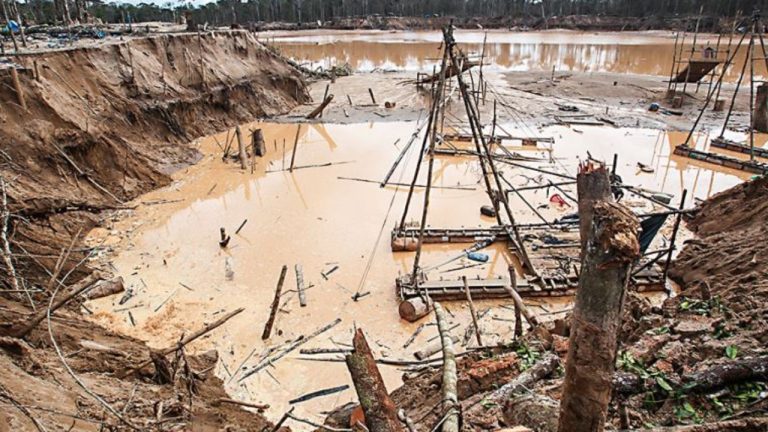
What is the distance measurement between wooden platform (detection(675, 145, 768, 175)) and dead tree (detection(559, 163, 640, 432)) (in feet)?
47.8

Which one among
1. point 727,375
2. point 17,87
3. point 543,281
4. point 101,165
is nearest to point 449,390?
point 727,375

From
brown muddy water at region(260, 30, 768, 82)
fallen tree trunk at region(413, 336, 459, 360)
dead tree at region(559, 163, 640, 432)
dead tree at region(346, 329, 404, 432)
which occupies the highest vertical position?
brown muddy water at region(260, 30, 768, 82)

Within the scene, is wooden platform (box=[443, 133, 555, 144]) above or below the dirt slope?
below

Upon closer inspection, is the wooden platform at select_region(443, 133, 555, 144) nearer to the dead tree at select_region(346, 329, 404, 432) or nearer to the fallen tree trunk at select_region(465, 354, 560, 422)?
the fallen tree trunk at select_region(465, 354, 560, 422)

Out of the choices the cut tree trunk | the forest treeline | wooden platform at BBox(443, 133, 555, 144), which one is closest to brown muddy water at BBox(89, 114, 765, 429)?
wooden platform at BBox(443, 133, 555, 144)

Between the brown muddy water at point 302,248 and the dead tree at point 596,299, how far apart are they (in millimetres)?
4236

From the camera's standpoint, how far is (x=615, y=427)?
12.1 feet

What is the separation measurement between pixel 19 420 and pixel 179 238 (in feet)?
25.4

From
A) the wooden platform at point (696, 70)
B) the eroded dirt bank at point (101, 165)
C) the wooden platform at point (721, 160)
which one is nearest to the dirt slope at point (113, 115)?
the eroded dirt bank at point (101, 165)

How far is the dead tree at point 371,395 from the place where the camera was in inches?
119

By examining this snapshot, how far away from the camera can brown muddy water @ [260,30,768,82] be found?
35.8 m

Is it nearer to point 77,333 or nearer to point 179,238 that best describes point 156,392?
point 77,333

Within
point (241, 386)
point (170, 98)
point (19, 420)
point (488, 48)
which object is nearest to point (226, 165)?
point (170, 98)

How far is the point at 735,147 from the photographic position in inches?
643
